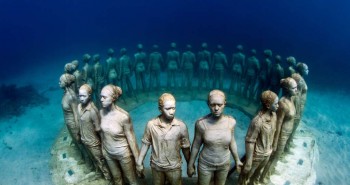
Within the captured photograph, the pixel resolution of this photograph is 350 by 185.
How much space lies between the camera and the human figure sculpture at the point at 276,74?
9742 mm

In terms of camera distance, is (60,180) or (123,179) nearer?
(123,179)

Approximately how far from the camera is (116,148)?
20.0ft

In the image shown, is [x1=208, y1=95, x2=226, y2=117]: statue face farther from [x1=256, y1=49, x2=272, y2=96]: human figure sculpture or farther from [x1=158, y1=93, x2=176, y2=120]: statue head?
[x1=256, y1=49, x2=272, y2=96]: human figure sculpture

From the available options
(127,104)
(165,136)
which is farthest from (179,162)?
(127,104)

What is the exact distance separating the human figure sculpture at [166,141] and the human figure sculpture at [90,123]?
1.26 m

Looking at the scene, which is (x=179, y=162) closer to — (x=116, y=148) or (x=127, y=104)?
(x=116, y=148)

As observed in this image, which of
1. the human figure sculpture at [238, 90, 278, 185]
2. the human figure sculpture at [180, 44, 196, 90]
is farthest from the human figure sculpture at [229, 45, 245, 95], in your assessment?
the human figure sculpture at [238, 90, 278, 185]

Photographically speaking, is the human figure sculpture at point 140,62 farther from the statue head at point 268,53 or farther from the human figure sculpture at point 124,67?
the statue head at point 268,53

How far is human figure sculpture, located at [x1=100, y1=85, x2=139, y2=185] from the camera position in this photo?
5754 mm

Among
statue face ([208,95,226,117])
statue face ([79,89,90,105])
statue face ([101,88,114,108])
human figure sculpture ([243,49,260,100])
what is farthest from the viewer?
human figure sculpture ([243,49,260,100])

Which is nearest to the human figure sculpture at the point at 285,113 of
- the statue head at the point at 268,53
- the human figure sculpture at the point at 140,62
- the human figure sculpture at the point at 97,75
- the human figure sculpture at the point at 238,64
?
the statue head at the point at 268,53

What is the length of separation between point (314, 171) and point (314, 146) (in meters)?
1.06

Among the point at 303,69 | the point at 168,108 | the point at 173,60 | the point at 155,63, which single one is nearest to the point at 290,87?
the point at 303,69

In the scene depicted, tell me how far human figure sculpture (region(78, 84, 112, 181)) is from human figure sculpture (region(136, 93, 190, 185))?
126 cm
